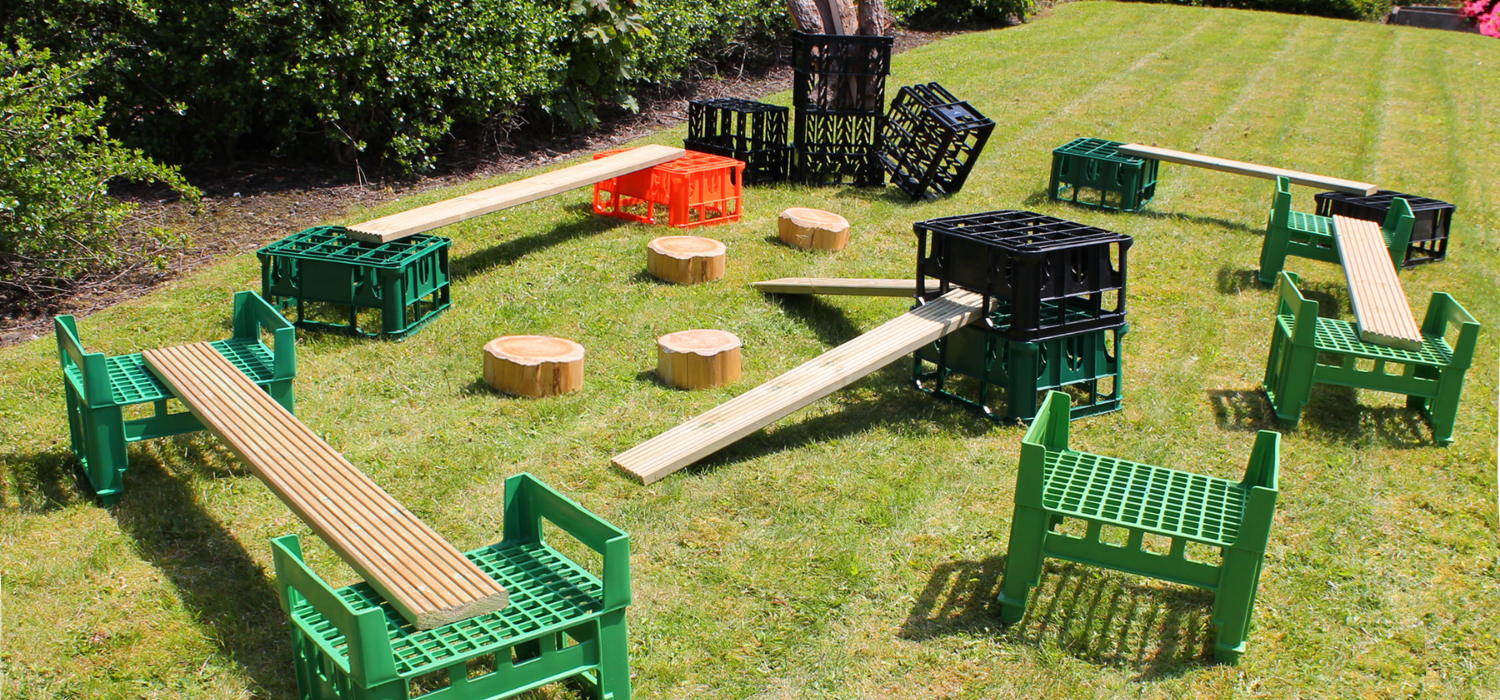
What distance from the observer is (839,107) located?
11.2 meters

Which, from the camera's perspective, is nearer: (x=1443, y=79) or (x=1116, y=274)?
(x=1116, y=274)

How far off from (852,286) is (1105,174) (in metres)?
4.41

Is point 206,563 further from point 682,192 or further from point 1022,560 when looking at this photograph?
point 682,192

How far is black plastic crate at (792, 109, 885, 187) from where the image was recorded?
37.4ft

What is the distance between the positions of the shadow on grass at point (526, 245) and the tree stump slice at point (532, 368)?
6.76ft

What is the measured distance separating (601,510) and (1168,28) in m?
20.0

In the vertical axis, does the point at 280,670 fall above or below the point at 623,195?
below

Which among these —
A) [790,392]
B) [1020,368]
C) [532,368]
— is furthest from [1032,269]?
[532,368]

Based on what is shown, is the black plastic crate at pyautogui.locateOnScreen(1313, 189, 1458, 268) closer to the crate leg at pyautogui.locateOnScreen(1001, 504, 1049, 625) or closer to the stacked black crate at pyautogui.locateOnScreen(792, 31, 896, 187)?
the stacked black crate at pyautogui.locateOnScreen(792, 31, 896, 187)

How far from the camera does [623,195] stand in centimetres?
1027

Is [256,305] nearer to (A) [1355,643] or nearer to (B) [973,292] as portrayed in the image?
(B) [973,292]

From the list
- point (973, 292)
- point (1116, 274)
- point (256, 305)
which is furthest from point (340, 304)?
Result: point (1116, 274)

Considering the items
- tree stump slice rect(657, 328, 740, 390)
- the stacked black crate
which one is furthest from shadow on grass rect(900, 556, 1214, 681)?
the stacked black crate

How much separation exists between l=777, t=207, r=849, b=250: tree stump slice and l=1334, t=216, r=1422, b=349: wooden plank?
12.5 feet
